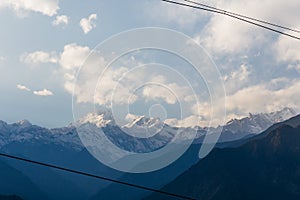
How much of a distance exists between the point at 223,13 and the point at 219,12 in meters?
0.13

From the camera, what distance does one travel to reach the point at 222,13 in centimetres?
1227

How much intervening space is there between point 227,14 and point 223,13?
0.12 meters

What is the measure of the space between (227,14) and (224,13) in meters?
0.10

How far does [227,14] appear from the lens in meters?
12.2

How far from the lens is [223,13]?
12.2 meters

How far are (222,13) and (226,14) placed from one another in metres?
0.12

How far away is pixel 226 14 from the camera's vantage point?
482 inches

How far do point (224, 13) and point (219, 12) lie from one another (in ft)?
0.54

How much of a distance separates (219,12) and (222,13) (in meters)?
0.11

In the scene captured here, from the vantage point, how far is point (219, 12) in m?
12.2

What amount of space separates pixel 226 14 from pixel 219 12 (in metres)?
0.22

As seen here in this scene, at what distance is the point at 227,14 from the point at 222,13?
0.15 metres
